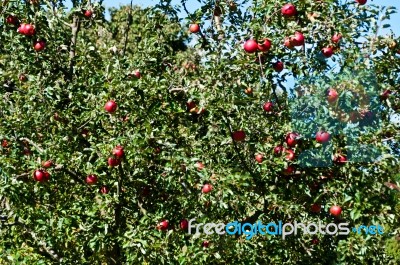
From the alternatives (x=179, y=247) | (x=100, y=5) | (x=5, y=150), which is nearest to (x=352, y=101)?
(x=179, y=247)

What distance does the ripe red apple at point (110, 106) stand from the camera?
3654 millimetres

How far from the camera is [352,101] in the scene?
3.61m

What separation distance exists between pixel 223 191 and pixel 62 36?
2.22 m

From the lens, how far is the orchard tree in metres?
3.66

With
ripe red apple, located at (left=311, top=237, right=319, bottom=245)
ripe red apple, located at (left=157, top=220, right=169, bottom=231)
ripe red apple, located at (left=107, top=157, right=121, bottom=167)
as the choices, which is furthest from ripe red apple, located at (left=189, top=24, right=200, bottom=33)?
ripe red apple, located at (left=311, top=237, right=319, bottom=245)

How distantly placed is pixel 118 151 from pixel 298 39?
53.1 inches

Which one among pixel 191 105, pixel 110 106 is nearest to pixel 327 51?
pixel 191 105

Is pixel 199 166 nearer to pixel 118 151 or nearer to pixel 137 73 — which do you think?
pixel 118 151

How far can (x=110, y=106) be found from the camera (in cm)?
365

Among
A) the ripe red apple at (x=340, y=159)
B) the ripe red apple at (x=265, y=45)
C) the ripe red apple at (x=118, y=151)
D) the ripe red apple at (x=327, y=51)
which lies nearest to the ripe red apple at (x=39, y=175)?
the ripe red apple at (x=118, y=151)

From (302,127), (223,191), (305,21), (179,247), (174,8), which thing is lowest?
(179,247)

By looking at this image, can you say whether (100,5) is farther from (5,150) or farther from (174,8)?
(5,150)

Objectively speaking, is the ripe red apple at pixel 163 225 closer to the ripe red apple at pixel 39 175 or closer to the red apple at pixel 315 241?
the ripe red apple at pixel 39 175

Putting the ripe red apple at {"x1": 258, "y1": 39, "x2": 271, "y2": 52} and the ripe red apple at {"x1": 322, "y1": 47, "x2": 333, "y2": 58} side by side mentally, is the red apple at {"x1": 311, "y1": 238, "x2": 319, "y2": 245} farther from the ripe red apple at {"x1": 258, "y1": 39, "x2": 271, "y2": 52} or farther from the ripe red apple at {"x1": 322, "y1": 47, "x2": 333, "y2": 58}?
the ripe red apple at {"x1": 258, "y1": 39, "x2": 271, "y2": 52}
